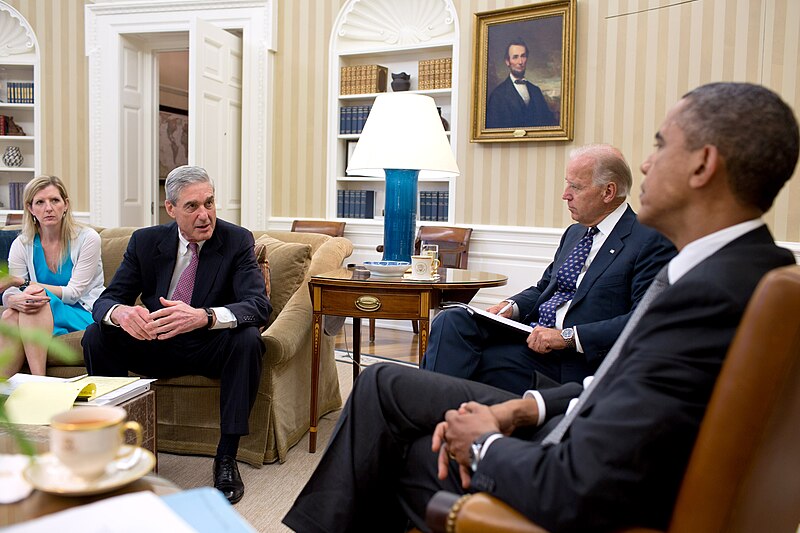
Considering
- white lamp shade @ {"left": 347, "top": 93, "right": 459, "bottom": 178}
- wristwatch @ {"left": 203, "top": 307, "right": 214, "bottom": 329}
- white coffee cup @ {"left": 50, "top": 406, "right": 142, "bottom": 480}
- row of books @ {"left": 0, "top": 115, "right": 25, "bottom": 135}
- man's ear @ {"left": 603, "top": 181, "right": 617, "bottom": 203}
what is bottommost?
wristwatch @ {"left": 203, "top": 307, "right": 214, "bottom": 329}

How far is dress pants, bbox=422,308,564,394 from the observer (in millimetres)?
2445

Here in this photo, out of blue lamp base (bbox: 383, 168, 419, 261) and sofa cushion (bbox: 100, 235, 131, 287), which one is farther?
sofa cushion (bbox: 100, 235, 131, 287)

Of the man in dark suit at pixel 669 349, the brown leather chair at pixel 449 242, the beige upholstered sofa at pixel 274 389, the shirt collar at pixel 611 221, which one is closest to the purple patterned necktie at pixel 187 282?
the beige upholstered sofa at pixel 274 389

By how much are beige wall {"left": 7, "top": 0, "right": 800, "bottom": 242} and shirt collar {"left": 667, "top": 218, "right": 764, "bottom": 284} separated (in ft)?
11.9

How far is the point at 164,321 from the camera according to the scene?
8.23 feet

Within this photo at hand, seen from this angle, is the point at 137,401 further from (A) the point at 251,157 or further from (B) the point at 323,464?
(A) the point at 251,157

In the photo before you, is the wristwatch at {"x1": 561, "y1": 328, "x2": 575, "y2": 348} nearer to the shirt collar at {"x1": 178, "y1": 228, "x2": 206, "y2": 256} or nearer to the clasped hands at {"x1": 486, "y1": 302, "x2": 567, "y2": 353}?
the clasped hands at {"x1": 486, "y1": 302, "x2": 567, "y2": 353}

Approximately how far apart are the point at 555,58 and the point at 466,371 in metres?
3.23

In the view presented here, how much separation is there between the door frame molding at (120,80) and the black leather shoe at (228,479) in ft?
12.7

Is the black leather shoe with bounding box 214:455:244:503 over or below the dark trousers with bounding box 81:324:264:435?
below

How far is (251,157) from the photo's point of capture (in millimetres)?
6156

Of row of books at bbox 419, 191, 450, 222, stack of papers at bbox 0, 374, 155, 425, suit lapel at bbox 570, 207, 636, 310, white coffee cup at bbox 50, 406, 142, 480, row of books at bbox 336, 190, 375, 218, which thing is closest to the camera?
white coffee cup at bbox 50, 406, 142, 480

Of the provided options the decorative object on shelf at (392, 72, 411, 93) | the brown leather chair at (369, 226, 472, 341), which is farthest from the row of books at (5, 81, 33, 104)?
the brown leather chair at (369, 226, 472, 341)

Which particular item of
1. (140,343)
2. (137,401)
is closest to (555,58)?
(140,343)
